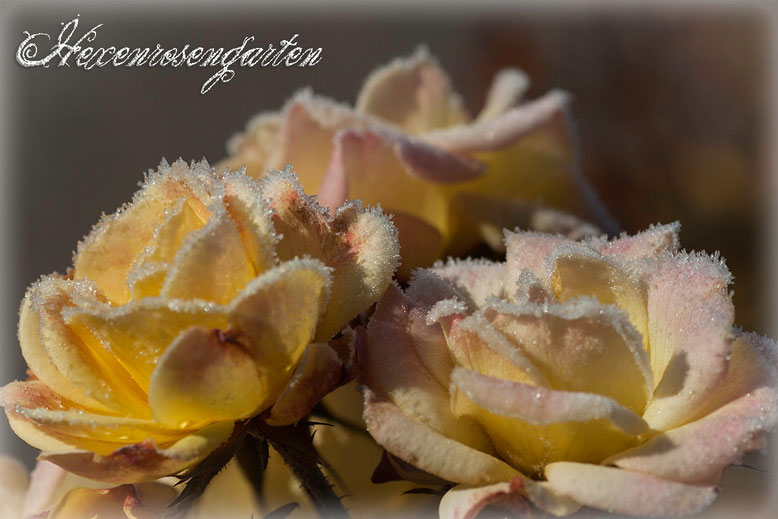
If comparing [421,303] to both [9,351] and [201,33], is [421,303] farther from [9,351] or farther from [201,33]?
[201,33]

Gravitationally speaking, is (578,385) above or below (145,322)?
below

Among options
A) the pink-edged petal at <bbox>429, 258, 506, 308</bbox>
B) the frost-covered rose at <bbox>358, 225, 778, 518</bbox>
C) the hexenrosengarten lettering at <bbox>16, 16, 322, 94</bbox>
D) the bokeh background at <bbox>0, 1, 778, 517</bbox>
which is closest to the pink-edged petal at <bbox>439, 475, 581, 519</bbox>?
the frost-covered rose at <bbox>358, 225, 778, 518</bbox>

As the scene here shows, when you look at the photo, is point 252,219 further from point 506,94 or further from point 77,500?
point 506,94

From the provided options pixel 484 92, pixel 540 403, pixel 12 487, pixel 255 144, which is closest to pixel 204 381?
pixel 540 403

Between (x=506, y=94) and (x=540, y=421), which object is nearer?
(x=540, y=421)

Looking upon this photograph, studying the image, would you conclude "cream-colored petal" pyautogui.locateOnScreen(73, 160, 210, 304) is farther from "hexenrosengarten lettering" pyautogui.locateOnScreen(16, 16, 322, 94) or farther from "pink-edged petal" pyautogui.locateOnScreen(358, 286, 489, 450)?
"hexenrosengarten lettering" pyautogui.locateOnScreen(16, 16, 322, 94)

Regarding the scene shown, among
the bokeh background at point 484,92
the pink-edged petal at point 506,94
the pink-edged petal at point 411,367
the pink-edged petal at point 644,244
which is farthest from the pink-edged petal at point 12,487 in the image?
the bokeh background at point 484,92

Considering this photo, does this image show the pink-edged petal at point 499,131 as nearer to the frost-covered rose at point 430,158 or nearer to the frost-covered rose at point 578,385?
the frost-covered rose at point 430,158

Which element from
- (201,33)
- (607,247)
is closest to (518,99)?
(607,247)
